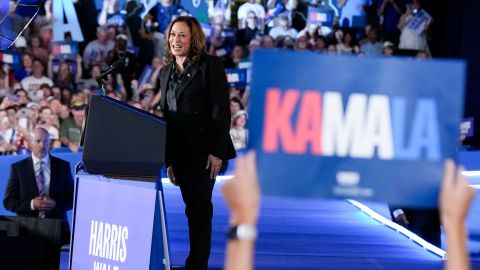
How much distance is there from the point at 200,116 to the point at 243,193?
2774 mm

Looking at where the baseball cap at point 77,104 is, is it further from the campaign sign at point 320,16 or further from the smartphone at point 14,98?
the campaign sign at point 320,16

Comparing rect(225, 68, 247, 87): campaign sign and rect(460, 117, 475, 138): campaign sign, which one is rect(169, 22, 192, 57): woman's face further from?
rect(225, 68, 247, 87): campaign sign

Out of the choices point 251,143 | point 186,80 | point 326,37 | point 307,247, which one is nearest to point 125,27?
point 326,37

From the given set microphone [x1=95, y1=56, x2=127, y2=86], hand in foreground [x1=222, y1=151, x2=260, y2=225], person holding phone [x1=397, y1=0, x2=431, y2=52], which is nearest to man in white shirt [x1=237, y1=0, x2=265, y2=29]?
person holding phone [x1=397, y1=0, x2=431, y2=52]

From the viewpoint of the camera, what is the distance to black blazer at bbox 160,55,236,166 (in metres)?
4.09

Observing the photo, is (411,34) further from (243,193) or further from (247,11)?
(243,193)

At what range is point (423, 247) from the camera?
554 cm

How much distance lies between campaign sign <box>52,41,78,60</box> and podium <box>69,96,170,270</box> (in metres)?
7.05

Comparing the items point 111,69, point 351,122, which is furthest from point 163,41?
point 351,122

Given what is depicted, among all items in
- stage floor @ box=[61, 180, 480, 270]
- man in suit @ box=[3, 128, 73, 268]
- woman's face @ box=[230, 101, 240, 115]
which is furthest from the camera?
woman's face @ box=[230, 101, 240, 115]

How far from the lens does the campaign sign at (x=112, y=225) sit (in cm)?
355

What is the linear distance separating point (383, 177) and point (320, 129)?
138mm

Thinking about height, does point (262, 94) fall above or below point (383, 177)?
above

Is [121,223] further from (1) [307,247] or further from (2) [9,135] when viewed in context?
(2) [9,135]
